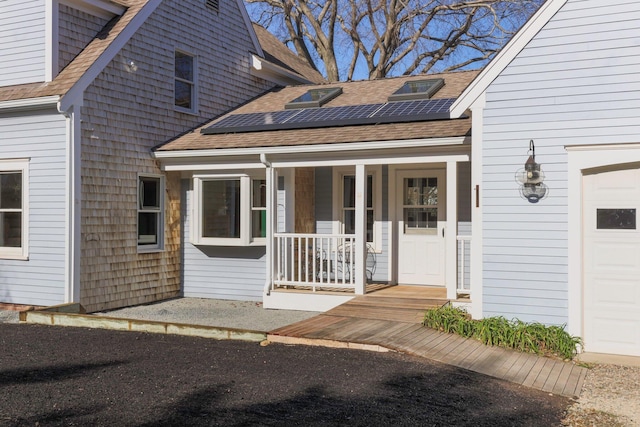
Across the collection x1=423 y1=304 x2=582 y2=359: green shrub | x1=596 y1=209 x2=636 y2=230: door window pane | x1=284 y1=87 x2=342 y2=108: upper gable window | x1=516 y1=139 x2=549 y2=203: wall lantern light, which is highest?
x1=284 y1=87 x2=342 y2=108: upper gable window

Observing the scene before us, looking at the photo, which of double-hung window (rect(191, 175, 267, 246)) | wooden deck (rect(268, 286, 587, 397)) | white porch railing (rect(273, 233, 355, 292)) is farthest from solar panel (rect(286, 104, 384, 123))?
wooden deck (rect(268, 286, 587, 397))

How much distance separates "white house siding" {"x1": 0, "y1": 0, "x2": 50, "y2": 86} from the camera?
10.6 meters

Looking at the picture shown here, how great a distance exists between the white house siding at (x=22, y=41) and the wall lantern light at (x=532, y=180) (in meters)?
8.08

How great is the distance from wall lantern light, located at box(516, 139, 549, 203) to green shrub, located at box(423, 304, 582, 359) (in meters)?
1.66

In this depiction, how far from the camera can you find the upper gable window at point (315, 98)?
41.6 ft

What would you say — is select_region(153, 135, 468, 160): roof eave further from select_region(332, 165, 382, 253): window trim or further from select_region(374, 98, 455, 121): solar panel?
select_region(332, 165, 382, 253): window trim

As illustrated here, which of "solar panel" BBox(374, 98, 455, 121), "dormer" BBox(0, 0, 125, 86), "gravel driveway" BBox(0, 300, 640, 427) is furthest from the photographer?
"dormer" BBox(0, 0, 125, 86)

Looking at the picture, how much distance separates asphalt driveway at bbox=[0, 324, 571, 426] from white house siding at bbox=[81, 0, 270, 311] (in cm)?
324

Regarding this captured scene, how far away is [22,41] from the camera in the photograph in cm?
1082

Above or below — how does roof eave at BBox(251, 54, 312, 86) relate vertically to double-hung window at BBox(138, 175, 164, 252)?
above

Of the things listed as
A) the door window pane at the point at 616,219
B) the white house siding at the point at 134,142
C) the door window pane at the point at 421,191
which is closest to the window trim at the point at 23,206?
the white house siding at the point at 134,142

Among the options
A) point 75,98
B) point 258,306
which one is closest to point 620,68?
point 258,306

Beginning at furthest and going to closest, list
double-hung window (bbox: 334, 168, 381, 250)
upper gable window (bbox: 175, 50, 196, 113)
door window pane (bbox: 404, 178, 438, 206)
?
upper gable window (bbox: 175, 50, 196, 113) → double-hung window (bbox: 334, 168, 381, 250) → door window pane (bbox: 404, 178, 438, 206)

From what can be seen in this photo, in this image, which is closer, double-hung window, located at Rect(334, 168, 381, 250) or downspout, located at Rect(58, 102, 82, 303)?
downspout, located at Rect(58, 102, 82, 303)
